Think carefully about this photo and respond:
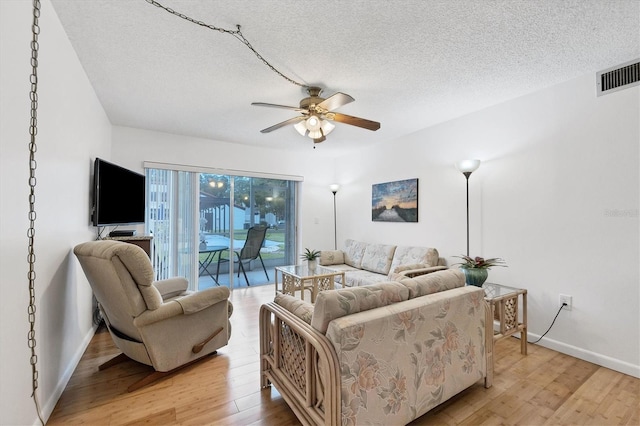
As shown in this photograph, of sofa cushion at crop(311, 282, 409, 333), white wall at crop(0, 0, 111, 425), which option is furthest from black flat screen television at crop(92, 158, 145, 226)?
sofa cushion at crop(311, 282, 409, 333)

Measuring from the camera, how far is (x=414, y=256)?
3736 millimetres

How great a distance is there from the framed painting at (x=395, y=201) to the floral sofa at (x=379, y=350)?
7.22 ft

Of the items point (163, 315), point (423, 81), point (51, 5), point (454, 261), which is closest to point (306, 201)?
point (454, 261)

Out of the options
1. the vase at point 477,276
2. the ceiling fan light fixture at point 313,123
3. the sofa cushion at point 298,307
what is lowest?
the sofa cushion at point 298,307

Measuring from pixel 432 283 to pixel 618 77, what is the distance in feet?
7.72

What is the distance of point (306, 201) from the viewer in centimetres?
545

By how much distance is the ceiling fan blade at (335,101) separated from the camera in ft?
7.31

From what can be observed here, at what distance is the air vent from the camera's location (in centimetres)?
221

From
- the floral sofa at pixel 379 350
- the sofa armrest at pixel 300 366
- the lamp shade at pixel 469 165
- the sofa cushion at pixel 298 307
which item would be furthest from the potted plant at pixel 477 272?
the sofa armrest at pixel 300 366

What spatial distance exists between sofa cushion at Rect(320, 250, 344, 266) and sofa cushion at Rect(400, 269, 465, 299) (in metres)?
2.79

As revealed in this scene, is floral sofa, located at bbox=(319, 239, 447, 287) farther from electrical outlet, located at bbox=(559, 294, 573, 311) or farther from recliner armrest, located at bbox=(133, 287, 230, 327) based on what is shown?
recliner armrest, located at bbox=(133, 287, 230, 327)

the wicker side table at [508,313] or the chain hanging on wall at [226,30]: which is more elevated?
the chain hanging on wall at [226,30]

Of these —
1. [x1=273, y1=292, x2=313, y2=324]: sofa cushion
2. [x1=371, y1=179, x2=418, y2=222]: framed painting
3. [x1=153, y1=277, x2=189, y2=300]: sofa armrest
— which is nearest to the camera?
[x1=273, y1=292, x2=313, y2=324]: sofa cushion

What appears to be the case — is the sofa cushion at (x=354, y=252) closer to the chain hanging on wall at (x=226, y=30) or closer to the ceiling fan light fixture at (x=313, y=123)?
the ceiling fan light fixture at (x=313, y=123)
